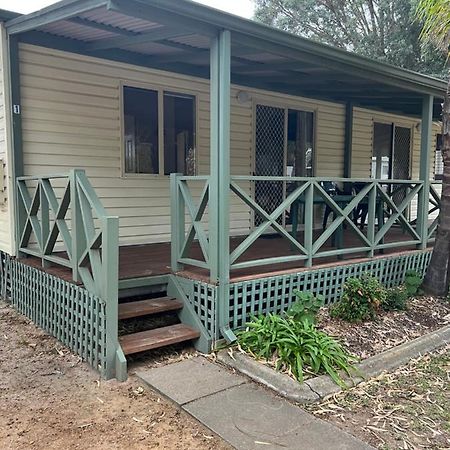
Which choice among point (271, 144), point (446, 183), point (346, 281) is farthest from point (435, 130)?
point (346, 281)

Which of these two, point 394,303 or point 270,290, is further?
point 394,303

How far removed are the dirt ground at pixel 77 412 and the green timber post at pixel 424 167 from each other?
413 cm

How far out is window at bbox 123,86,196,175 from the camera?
18.2 ft

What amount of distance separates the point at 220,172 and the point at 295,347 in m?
1.45

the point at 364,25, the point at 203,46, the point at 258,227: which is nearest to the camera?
the point at 258,227

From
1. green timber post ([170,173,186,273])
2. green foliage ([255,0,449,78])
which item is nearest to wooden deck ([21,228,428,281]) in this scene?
green timber post ([170,173,186,273])

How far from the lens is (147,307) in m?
3.96

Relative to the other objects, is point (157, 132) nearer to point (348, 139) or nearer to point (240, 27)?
point (240, 27)

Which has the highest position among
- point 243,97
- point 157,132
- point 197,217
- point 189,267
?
point 243,97

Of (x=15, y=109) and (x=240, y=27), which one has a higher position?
(x=240, y=27)

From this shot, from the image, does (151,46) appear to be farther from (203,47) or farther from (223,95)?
(223,95)

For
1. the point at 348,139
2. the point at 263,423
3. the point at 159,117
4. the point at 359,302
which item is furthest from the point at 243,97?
the point at 263,423

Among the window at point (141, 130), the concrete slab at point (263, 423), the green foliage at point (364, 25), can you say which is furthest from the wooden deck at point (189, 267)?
the green foliage at point (364, 25)

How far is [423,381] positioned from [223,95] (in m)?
2.60
